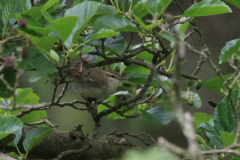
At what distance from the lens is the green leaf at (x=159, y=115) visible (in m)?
1.74

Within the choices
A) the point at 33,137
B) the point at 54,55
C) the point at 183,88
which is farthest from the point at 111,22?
the point at 183,88

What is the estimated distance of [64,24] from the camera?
1.24m

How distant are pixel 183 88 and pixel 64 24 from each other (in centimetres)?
324

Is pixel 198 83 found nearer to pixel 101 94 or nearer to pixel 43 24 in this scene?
pixel 43 24

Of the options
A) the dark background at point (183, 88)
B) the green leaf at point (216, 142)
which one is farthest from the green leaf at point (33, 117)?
the dark background at point (183, 88)

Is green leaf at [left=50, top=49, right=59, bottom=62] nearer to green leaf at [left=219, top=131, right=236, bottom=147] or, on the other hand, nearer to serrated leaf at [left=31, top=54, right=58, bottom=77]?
serrated leaf at [left=31, top=54, right=58, bottom=77]

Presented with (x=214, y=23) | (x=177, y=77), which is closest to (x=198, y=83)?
(x=177, y=77)

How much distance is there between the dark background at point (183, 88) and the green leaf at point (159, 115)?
266 cm

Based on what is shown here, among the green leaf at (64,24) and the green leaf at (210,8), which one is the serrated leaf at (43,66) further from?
the green leaf at (210,8)

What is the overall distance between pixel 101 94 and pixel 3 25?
1.34 m

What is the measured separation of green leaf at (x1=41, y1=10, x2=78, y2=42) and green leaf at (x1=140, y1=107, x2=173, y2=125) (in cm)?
64

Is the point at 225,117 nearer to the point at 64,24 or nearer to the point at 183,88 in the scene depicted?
the point at 64,24

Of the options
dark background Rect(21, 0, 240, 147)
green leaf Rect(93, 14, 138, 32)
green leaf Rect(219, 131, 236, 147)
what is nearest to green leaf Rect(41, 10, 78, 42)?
green leaf Rect(93, 14, 138, 32)

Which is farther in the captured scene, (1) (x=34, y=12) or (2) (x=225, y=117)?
(2) (x=225, y=117)
